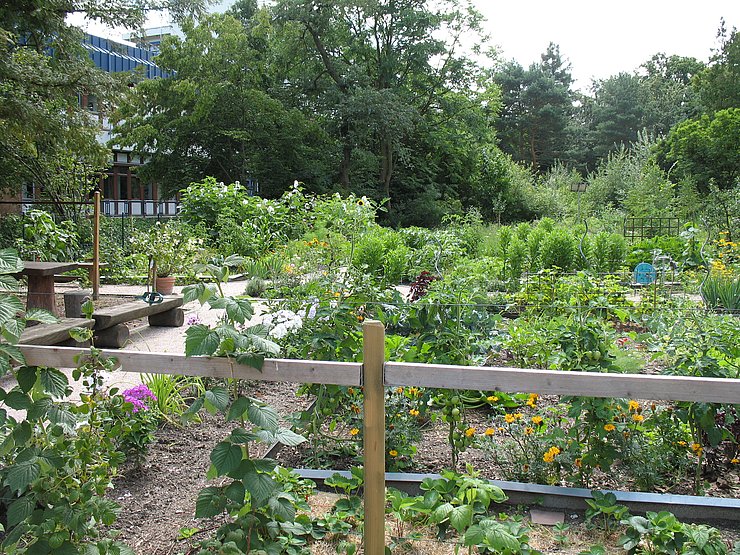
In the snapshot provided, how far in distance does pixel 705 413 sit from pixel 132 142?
822 inches

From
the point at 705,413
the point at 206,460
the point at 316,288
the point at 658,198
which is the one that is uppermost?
the point at 658,198

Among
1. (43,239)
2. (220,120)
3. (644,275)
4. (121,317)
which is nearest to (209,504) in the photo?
(121,317)

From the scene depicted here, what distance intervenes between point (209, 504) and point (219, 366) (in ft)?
1.52

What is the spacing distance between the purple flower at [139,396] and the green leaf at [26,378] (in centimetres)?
118

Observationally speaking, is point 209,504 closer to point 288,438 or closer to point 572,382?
point 288,438

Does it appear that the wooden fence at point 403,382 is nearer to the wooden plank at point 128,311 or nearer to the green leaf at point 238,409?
the green leaf at point 238,409

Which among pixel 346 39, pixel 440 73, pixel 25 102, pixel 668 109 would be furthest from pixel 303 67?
pixel 668 109

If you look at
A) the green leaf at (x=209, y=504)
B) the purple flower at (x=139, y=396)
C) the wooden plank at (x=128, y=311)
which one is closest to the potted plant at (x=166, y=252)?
the wooden plank at (x=128, y=311)

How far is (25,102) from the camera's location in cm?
958

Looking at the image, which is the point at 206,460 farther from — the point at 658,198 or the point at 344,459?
the point at 658,198

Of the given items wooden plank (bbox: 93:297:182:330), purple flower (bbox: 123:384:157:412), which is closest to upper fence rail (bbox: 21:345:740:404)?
purple flower (bbox: 123:384:157:412)

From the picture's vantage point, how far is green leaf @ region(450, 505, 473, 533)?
244 centimetres

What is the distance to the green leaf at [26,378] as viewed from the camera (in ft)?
8.00

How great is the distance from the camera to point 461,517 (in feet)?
8.05
